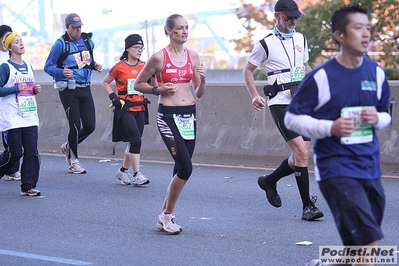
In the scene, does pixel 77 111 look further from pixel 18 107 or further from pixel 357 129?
pixel 357 129

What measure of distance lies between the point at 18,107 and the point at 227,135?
4041 millimetres

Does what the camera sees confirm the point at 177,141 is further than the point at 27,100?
No

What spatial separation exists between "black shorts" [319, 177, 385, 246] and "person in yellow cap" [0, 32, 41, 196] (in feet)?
18.0

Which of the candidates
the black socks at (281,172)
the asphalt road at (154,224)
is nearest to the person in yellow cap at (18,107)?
the asphalt road at (154,224)

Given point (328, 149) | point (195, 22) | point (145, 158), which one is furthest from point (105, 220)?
point (195, 22)

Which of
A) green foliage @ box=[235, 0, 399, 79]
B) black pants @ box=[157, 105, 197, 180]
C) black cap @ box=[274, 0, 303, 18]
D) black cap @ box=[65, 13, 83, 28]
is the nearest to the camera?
black pants @ box=[157, 105, 197, 180]

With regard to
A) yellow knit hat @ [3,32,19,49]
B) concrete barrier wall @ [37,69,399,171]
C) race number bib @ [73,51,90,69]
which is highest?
yellow knit hat @ [3,32,19,49]

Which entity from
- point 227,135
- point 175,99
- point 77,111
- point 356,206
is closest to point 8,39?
point 77,111

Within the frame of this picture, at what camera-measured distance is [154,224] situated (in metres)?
8.10

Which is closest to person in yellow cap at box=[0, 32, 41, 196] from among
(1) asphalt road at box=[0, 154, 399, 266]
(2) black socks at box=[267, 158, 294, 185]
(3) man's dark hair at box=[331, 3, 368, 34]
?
(1) asphalt road at box=[0, 154, 399, 266]

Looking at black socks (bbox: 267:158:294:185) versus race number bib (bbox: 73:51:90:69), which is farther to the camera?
race number bib (bbox: 73:51:90:69)

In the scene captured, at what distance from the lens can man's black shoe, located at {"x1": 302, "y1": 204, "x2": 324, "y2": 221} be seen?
→ 7.92m

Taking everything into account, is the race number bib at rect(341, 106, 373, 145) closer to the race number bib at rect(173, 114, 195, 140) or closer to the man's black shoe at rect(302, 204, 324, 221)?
the race number bib at rect(173, 114, 195, 140)

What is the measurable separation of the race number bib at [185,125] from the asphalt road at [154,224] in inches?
35.8
